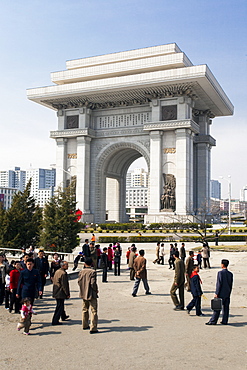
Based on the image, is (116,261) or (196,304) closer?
(196,304)

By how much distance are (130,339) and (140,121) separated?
41.1 metres

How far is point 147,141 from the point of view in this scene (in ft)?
154

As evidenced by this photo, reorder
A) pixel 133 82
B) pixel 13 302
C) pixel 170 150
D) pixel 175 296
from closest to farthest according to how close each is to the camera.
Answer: pixel 13 302 < pixel 175 296 < pixel 133 82 < pixel 170 150

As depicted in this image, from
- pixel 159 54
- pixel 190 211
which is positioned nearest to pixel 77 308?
pixel 190 211

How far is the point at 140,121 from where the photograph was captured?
4750cm

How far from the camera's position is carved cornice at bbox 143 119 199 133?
43.2 m

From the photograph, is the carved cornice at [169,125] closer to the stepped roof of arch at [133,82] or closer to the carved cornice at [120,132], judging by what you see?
the carved cornice at [120,132]

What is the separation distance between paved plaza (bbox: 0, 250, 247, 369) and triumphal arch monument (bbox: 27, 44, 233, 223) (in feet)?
106

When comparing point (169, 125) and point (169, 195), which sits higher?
point (169, 125)

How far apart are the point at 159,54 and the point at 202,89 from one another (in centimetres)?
701

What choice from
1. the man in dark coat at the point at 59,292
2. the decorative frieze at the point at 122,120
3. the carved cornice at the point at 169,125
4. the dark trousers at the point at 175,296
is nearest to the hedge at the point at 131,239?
the carved cornice at the point at 169,125

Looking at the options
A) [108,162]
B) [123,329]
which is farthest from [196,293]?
[108,162]

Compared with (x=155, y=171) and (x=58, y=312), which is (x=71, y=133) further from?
(x=58, y=312)

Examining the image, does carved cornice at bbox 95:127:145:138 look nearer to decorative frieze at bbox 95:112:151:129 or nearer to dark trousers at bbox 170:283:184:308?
decorative frieze at bbox 95:112:151:129
